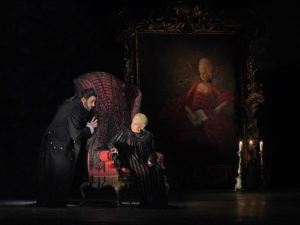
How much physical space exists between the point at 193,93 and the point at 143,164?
352cm

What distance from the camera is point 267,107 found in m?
9.69

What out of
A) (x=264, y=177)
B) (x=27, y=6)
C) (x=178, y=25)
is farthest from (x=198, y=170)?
(x=27, y=6)

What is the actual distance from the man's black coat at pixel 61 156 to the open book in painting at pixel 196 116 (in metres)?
3.36

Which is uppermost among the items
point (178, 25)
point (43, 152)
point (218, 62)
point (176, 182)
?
point (178, 25)

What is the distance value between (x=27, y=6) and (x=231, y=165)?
428 centimetres

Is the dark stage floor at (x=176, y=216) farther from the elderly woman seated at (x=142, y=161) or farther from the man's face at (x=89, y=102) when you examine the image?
the man's face at (x=89, y=102)

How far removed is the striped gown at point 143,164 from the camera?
596cm

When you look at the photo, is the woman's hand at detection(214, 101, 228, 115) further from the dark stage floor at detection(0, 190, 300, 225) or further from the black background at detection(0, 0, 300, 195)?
the dark stage floor at detection(0, 190, 300, 225)

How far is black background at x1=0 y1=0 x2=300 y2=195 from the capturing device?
8.86 m

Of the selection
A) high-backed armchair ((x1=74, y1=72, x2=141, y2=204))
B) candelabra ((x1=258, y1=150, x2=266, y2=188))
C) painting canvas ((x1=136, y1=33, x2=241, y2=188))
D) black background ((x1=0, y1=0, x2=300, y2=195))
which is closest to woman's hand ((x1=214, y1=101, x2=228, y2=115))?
painting canvas ((x1=136, y1=33, x2=241, y2=188))

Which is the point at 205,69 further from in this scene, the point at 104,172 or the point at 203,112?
the point at 104,172

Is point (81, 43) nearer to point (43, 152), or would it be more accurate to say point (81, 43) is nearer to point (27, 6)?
point (27, 6)

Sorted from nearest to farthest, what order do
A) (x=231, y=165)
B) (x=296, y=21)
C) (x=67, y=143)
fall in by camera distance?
(x=67, y=143)
(x=231, y=165)
(x=296, y=21)

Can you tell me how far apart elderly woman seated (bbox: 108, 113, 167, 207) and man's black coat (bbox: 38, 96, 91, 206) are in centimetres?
41
